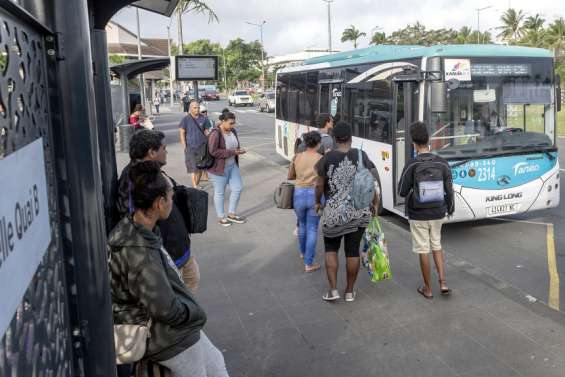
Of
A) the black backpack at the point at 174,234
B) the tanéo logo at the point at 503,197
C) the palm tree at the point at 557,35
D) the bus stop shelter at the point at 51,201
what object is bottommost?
the tanéo logo at the point at 503,197

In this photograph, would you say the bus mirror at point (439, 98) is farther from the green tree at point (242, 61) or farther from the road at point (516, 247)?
the green tree at point (242, 61)

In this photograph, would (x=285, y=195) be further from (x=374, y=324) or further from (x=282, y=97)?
(x=282, y=97)

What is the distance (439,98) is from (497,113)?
140cm

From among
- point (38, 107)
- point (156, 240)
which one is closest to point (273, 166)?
point (156, 240)

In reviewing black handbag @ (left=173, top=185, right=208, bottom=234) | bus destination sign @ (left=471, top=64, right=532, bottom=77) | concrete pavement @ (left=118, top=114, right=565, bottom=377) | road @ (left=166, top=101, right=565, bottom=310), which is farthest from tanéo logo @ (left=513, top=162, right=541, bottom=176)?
black handbag @ (left=173, top=185, right=208, bottom=234)

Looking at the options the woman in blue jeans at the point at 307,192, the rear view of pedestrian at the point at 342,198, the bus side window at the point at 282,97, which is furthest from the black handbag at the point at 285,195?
the bus side window at the point at 282,97

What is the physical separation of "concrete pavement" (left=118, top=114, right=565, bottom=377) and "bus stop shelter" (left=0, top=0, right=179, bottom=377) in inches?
112

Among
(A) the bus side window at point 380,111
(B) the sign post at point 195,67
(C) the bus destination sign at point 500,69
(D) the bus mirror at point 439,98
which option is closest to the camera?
(D) the bus mirror at point 439,98

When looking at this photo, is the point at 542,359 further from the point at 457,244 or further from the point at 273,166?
the point at 273,166

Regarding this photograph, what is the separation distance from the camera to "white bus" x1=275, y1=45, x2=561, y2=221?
7875 millimetres

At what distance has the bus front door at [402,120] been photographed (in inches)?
321

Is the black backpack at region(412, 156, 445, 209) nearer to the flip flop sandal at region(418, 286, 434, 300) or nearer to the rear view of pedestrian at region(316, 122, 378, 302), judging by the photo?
the rear view of pedestrian at region(316, 122, 378, 302)

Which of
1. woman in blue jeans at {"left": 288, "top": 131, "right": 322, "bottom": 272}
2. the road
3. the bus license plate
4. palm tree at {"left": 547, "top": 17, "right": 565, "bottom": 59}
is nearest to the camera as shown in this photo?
woman in blue jeans at {"left": 288, "top": 131, "right": 322, "bottom": 272}

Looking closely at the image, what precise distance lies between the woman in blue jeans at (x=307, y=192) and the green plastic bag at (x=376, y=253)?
82 cm
